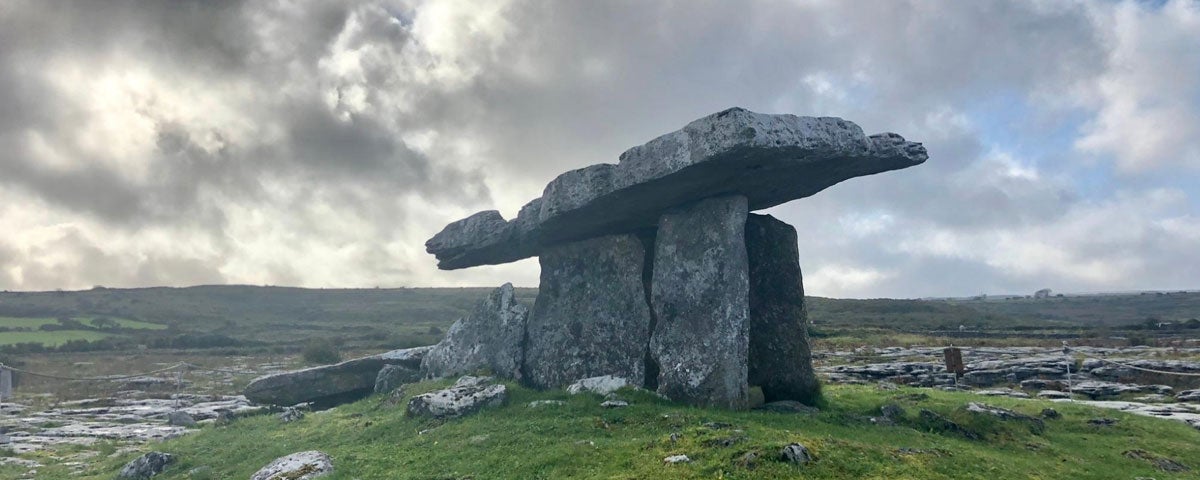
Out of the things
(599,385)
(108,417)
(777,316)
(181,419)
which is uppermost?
(777,316)

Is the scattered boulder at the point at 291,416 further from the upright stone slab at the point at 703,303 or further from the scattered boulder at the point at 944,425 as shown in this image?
the scattered boulder at the point at 944,425

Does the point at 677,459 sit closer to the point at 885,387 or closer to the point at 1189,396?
the point at 885,387

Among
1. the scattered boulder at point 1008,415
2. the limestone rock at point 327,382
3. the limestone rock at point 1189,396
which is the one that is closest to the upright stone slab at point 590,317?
the limestone rock at point 327,382

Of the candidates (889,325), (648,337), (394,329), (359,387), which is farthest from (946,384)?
(394,329)

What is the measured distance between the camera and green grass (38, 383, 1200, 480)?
11.7 meters

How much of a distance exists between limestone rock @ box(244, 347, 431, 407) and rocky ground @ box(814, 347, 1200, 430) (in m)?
16.6

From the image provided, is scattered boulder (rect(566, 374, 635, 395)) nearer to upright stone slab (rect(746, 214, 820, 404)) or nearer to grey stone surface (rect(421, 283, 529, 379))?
upright stone slab (rect(746, 214, 820, 404))

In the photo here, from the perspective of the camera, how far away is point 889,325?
61688mm

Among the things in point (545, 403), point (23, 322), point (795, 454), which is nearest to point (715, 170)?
point (545, 403)

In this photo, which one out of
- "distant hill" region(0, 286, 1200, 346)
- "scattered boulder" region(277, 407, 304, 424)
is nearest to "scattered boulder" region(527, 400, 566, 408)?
"scattered boulder" region(277, 407, 304, 424)

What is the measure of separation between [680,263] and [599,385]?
3.72 m

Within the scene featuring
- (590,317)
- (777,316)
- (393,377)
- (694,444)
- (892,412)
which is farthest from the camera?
(393,377)

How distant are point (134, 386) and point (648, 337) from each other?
3433 cm

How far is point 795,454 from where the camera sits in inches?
445
